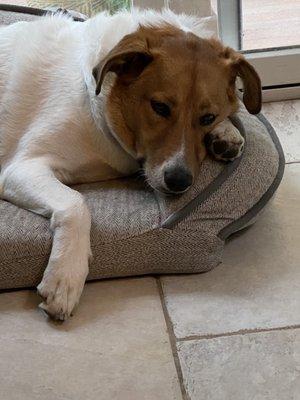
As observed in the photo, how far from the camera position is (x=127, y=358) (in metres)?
1.64

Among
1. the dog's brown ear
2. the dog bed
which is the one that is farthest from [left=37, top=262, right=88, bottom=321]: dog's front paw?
the dog's brown ear

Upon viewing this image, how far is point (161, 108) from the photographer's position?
188cm

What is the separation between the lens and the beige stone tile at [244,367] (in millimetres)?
1535

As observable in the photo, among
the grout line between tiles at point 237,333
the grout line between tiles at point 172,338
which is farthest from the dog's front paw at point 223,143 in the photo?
the grout line between tiles at point 237,333

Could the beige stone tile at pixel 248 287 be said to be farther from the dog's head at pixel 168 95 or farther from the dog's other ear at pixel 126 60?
the dog's other ear at pixel 126 60

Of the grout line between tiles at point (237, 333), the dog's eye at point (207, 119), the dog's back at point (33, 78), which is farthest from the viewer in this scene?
the dog's back at point (33, 78)

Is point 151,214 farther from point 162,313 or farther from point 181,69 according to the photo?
point 181,69

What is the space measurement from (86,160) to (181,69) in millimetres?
426

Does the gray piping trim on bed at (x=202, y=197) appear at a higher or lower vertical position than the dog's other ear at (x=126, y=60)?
lower

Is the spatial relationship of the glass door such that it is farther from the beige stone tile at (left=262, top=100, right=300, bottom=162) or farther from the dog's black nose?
the dog's black nose

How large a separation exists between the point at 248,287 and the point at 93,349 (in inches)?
18.7

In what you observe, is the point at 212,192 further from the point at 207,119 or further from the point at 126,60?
the point at 126,60

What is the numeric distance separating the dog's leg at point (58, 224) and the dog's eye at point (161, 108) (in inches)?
12.7

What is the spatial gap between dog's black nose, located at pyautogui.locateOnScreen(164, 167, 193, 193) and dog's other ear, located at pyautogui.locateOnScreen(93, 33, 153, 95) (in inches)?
11.9
